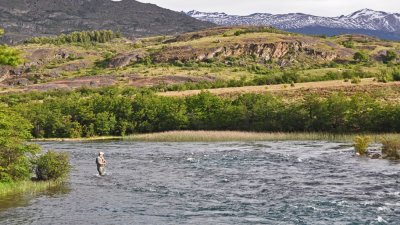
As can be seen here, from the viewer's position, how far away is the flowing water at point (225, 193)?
1032 inches

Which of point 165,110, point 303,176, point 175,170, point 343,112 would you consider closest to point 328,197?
point 303,176

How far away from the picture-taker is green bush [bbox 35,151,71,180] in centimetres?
3638

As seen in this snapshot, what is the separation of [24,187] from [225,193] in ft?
38.4

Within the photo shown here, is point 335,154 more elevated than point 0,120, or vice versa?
point 0,120

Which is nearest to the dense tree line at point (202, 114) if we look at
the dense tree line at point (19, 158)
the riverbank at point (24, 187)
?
the dense tree line at point (19, 158)

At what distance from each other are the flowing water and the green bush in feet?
4.24

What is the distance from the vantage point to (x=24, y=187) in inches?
1341

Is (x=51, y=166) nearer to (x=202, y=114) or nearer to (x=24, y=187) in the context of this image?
(x=24, y=187)

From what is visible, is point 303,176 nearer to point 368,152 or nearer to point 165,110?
point 368,152

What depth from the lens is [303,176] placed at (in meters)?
38.0

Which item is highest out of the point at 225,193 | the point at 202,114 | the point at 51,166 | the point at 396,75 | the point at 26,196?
the point at 396,75

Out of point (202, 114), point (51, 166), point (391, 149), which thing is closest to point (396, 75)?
point (202, 114)

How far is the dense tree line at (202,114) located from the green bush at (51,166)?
45.3 meters

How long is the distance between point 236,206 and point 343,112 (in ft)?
164
